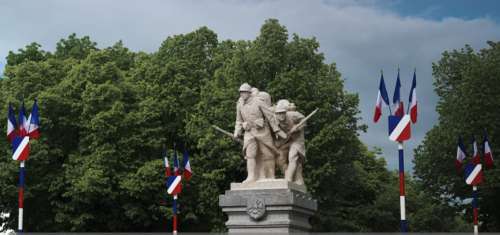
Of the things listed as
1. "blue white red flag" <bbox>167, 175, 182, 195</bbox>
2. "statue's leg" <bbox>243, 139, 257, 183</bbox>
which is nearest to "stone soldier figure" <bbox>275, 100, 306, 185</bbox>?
"statue's leg" <bbox>243, 139, 257, 183</bbox>

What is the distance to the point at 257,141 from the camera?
2362 cm

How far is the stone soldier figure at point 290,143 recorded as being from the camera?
23641mm

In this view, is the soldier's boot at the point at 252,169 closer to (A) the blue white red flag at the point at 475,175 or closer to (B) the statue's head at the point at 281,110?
(B) the statue's head at the point at 281,110

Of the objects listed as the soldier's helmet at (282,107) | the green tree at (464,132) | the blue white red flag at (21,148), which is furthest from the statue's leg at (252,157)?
the green tree at (464,132)

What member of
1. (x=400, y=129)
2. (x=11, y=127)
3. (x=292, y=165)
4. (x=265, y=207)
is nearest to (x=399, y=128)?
(x=400, y=129)

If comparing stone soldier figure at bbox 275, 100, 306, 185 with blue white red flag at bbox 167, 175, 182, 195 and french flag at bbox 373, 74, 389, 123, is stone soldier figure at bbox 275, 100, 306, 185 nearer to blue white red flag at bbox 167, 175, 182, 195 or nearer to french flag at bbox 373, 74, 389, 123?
french flag at bbox 373, 74, 389, 123

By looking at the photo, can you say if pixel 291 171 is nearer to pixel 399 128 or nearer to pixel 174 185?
pixel 399 128

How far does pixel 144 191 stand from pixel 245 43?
10.1 metres

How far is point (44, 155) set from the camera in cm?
4272

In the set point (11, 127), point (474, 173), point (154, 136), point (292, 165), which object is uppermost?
point (154, 136)

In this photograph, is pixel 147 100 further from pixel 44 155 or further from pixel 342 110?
pixel 342 110

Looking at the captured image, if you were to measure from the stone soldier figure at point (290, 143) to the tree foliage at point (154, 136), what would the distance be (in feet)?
51.9

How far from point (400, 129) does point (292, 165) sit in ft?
11.6

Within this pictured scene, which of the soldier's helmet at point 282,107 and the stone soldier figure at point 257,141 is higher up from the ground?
the soldier's helmet at point 282,107
